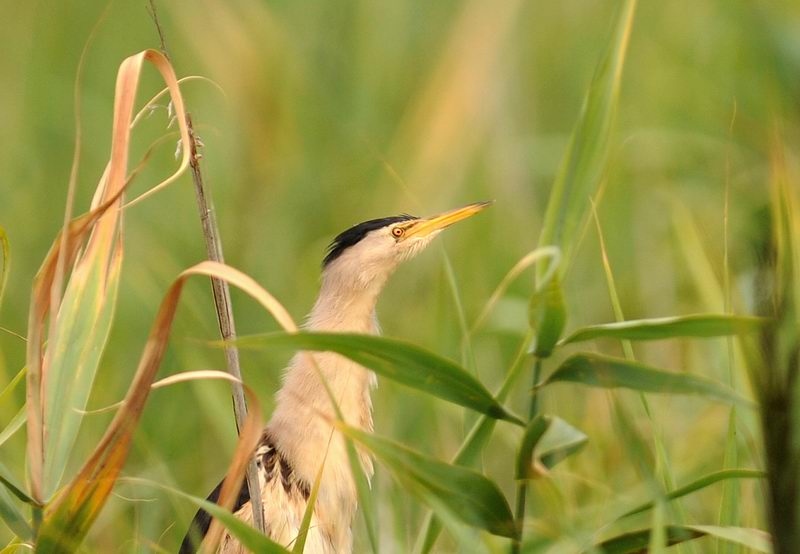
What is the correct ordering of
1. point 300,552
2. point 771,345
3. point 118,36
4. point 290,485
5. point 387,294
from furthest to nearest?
point 118,36, point 387,294, point 290,485, point 300,552, point 771,345

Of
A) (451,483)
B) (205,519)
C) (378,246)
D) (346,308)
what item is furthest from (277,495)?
(451,483)

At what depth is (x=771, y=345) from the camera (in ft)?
3.39

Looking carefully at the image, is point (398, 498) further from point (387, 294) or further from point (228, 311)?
point (387, 294)

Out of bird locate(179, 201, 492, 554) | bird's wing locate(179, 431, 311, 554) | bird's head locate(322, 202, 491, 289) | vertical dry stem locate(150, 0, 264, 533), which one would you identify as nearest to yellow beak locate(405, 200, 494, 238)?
bird's head locate(322, 202, 491, 289)

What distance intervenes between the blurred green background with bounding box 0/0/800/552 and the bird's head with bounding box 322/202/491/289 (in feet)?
1.66

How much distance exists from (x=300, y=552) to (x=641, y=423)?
1928 mm

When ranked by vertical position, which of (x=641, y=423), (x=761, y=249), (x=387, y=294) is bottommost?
(x=641, y=423)

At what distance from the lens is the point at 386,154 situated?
4.38m

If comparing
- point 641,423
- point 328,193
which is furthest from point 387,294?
point 641,423

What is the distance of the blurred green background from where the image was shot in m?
3.86

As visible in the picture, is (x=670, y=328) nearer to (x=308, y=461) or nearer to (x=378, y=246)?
(x=308, y=461)

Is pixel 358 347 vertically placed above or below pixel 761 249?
below

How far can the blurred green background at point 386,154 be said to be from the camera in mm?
3855

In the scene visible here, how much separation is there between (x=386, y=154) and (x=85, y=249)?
2.56 meters
